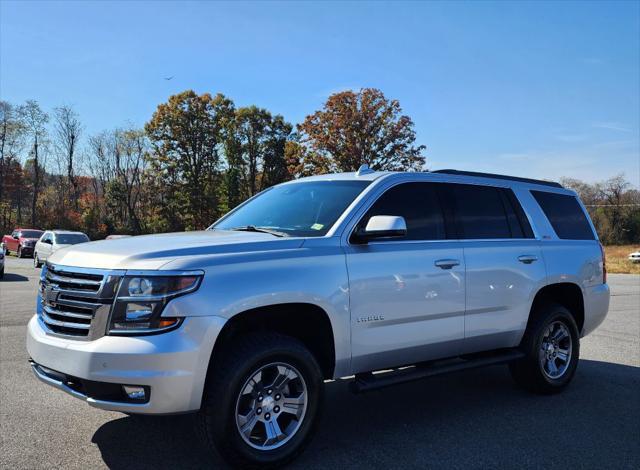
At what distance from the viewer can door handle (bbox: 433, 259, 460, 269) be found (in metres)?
4.66

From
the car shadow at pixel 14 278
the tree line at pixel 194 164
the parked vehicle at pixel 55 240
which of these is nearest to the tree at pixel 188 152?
the tree line at pixel 194 164

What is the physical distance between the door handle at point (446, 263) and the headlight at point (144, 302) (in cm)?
214

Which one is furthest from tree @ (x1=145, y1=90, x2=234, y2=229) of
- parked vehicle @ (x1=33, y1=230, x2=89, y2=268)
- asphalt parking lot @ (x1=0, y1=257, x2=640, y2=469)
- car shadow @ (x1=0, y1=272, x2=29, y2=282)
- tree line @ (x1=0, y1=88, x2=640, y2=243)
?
asphalt parking lot @ (x1=0, y1=257, x2=640, y2=469)

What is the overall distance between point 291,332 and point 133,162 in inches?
2396

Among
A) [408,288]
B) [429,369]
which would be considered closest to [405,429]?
[429,369]

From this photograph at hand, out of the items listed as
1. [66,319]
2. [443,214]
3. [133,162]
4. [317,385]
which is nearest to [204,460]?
[317,385]

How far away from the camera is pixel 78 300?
11.8ft

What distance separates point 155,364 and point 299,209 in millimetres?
1941

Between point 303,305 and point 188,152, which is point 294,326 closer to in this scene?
point 303,305

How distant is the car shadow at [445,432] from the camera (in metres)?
3.90

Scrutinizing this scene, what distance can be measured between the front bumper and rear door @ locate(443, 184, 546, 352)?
245cm

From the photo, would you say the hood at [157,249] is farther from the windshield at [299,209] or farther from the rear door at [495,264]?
the rear door at [495,264]

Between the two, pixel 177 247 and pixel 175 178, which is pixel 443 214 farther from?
pixel 175 178

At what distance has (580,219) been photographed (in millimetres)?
6477
